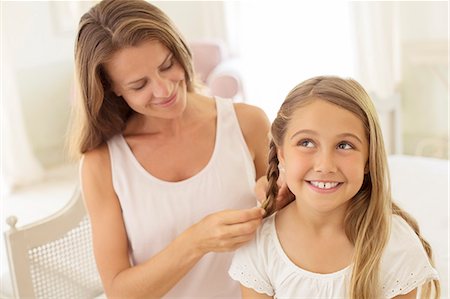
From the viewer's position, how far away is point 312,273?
1.30 m

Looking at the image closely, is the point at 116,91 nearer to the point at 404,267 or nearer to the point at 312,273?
the point at 312,273

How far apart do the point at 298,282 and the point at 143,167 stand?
1.52 ft

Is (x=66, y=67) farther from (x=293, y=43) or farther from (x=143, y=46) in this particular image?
(x=143, y=46)

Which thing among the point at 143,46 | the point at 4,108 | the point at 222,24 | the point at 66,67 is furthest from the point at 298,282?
the point at 222,24

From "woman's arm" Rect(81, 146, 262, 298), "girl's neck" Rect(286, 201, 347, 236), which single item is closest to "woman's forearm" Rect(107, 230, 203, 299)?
"woman's arm" Rect(81, 146, 262, 298)

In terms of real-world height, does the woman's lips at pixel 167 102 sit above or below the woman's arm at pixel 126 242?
above

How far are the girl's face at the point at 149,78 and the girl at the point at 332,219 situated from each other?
249 mm

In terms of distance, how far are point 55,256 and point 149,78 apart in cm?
70

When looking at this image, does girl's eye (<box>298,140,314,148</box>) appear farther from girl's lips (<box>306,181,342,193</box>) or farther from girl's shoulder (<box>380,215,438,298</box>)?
girl's shoulder (<box>380,215,438,298</box>)

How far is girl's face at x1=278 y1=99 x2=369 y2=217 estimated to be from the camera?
1213 millimetres

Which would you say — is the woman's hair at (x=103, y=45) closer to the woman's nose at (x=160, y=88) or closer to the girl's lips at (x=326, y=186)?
the woman's nose at (x=160, y=88)

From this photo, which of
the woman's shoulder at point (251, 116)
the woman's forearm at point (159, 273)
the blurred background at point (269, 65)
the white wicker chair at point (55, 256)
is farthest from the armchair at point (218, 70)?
the woman's forearm at point (159, 273)

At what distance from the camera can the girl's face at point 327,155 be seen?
121cm

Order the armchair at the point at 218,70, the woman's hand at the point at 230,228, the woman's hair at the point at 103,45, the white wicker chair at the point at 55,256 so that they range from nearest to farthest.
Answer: the woman's hand at the point at 230,228, the woman's hair at the point at 103,45, the white wicker chair at the point at 55,256, the armchair at the point at 218,70
